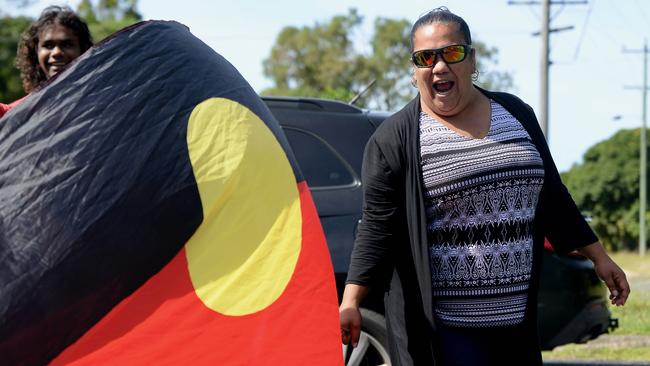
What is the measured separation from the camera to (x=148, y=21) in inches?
133

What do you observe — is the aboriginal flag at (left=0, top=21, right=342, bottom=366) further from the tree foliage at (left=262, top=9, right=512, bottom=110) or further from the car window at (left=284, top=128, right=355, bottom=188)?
the tree foliage at (left=262, top=9, right=512, bottom=110)

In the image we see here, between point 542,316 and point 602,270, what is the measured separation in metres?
2.27

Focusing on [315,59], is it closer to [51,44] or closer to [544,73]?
[544,73]

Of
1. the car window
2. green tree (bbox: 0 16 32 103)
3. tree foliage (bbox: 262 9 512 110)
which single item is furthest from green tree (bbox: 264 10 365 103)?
the car window

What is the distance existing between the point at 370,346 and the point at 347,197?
0.79 metres

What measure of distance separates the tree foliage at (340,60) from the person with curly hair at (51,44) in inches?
1730

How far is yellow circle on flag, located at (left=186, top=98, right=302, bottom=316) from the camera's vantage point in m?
3.14

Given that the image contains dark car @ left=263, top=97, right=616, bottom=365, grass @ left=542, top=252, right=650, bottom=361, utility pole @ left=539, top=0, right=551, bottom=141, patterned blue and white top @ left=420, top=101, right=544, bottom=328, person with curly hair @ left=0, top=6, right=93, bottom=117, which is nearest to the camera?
patterned blue and white top @ left=420, top=101, right=544, bottom=328

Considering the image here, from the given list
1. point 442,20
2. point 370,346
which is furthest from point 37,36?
point 370,346

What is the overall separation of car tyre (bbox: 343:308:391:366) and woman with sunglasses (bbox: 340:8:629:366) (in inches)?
68.4

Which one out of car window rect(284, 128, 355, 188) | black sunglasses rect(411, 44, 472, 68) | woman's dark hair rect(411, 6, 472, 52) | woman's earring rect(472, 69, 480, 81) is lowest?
car window rect(284, 128, 355, 188)

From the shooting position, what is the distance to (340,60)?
49844 mm

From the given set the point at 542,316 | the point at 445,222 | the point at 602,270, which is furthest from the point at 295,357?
the point at 542,316

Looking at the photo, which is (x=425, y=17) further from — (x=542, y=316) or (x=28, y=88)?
(x=542, y=316)
